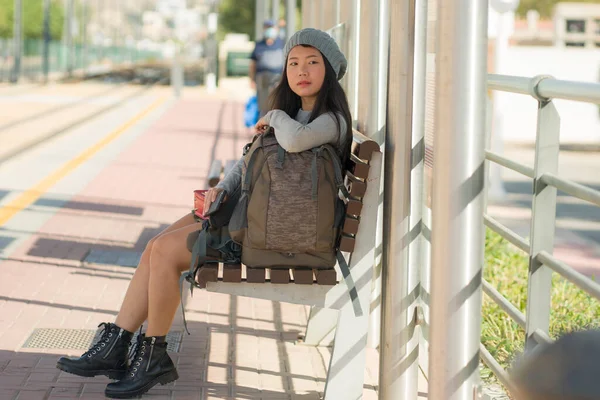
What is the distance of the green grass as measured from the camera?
485cm

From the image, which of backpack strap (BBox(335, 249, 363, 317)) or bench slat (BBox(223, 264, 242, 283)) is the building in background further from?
bench slat (BBox(223, 264, 242, 283))

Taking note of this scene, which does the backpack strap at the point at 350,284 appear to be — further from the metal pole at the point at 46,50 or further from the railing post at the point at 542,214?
the metal pole at the point at 46,50

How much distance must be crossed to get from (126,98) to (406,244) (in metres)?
31.9

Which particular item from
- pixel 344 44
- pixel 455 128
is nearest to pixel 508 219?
pixel 344 44

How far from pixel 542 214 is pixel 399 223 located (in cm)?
87

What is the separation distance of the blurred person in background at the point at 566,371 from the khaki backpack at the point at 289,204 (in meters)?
2.84

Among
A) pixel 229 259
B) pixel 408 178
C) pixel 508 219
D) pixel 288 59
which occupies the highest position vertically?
pixel 288 59

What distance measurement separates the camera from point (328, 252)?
3.95 meters

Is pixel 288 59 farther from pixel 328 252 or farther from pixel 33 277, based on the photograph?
pixel 33 277

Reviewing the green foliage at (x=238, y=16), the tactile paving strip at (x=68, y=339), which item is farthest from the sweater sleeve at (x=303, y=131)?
the green foliage at (x=238, y=16)

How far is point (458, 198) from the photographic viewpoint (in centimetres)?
293

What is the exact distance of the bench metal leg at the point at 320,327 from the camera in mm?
5145

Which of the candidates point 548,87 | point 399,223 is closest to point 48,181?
point 399,223

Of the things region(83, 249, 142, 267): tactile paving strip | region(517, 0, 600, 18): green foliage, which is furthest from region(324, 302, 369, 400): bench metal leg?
region(517, 0, 600, 18): green foliage
